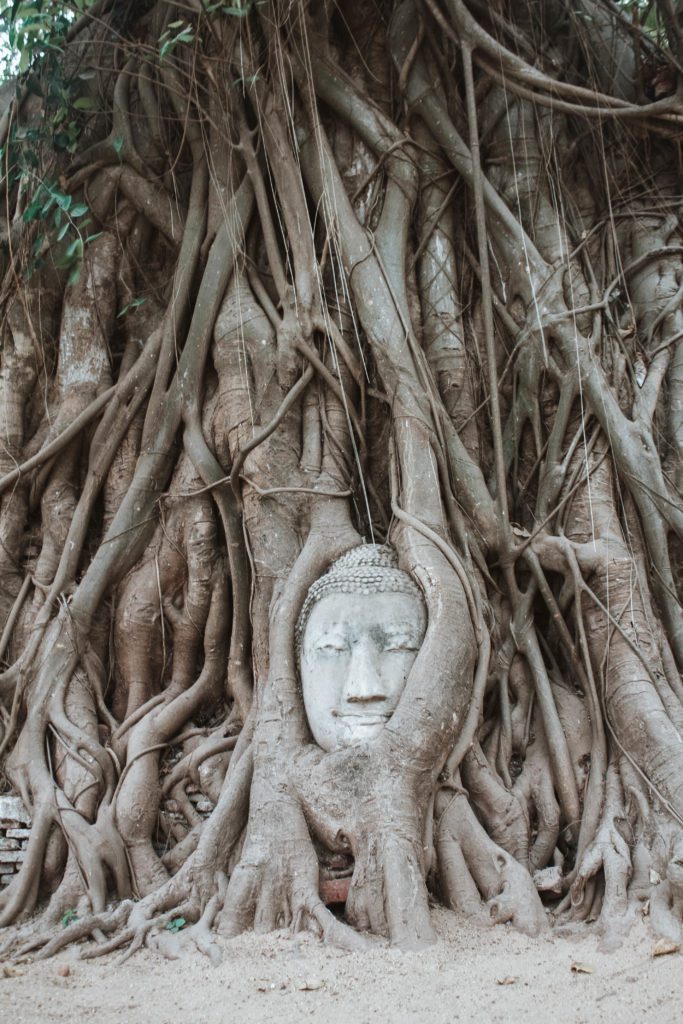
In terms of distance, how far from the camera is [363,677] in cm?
267

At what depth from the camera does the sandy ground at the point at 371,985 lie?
195 cm

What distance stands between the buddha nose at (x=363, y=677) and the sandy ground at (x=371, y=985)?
653mm

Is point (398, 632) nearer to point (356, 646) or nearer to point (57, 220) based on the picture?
point (356, 646)

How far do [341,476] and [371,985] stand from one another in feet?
6.07

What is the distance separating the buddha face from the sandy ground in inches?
23.4

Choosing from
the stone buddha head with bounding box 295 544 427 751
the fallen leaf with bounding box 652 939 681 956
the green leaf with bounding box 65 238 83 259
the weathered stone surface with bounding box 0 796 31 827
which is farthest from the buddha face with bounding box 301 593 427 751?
the green leaf with bounding box 65 238 83 259

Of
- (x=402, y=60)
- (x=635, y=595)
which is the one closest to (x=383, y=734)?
(x=635, y=595)

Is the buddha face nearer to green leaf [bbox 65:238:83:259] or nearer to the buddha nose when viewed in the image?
the buddha nose

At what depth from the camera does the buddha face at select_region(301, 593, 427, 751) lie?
266 cm

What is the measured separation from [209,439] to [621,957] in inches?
93.5

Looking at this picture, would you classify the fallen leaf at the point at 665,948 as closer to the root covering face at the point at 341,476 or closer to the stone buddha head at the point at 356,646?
the root covering face at the point at 341,476

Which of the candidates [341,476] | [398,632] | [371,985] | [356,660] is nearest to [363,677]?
[356,660]

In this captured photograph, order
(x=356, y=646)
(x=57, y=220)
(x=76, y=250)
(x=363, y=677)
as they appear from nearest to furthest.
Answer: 1. (x=363, y=677)
2. (x=356, y=646)
3. (x=57, y=220)
4. (x=76, y=250)

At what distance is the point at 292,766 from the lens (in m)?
2.68
